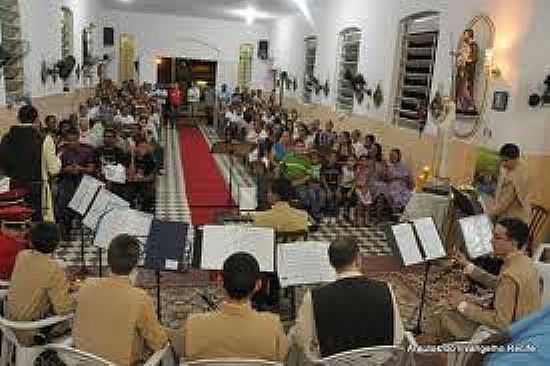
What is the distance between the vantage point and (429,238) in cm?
425

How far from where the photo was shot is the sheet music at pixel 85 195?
4.71 metres

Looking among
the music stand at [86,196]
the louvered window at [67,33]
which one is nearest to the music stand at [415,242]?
the music stand at [86,196]

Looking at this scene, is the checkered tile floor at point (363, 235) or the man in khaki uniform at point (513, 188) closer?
the man in khaki uniform at point (513, 188)

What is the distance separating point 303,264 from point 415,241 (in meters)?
0.97

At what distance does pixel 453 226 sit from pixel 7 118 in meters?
5.65

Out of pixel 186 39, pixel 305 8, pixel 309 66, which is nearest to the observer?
pixel 305 8

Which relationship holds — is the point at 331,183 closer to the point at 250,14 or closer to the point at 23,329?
the point at 23,329

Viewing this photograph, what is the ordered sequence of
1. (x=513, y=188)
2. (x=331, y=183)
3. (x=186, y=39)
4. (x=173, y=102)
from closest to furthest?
1. (x=513, y=188)
2. (x=331, y=183)
3. (x=173, y=102)
4. (x=186, y=39)

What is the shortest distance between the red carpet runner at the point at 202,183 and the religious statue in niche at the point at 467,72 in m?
3.58

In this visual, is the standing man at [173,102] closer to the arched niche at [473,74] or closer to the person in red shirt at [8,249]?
the arched niche at [473,74]

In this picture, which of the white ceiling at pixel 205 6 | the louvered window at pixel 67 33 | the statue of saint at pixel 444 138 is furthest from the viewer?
the white ceiling at pixel 205 6

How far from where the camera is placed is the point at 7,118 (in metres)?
7.34

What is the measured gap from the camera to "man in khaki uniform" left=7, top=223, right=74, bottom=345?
318 centimetres

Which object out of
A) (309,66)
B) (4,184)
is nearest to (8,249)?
(4,184)
